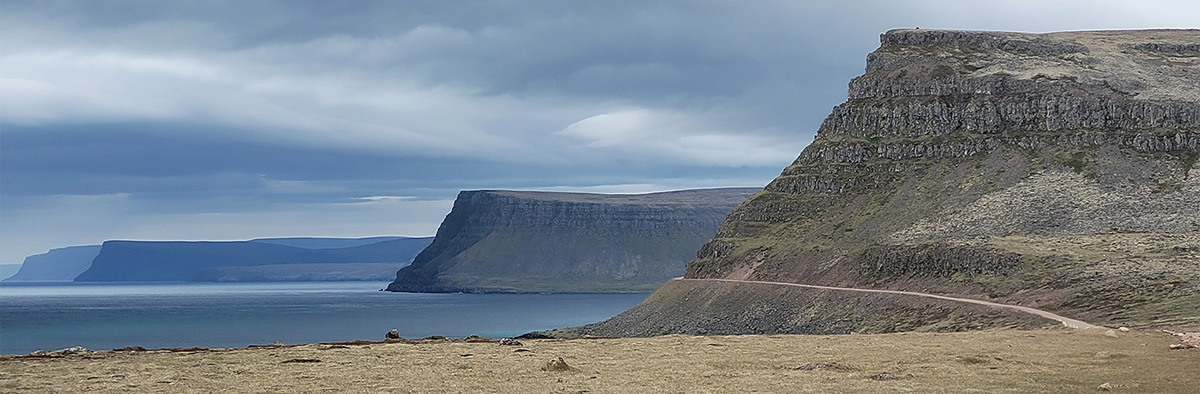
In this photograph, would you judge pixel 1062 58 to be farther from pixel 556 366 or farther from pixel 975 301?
pixel 556 366

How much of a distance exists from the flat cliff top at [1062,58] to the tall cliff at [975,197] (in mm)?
383

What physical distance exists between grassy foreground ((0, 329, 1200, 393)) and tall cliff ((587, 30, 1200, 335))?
47266 millimetres

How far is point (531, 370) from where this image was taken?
37562 mm

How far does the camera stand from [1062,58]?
577ft

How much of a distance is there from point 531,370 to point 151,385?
11.2 m

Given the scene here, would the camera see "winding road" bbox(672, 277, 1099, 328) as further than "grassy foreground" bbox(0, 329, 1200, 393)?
Yes

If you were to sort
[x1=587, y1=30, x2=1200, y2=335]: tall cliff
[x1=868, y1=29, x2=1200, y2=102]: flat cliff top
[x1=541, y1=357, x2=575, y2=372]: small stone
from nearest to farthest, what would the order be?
[x1=541, y1=357, x2=575, y2=372]: small stone < [x1=587, y1=30, x2=1200, y2=335]: tall cliff < [x1=868, y1=29, x2=1200, y2=102]: flat cliff top

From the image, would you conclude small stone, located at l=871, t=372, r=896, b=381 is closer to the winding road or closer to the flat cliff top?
the winding road

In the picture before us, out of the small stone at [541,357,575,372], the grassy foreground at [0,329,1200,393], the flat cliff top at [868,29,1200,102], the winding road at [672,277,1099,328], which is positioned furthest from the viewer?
the flat cliff top at [868,29,1200,102]

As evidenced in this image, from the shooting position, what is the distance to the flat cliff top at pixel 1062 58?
163m

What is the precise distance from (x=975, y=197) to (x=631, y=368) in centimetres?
11316

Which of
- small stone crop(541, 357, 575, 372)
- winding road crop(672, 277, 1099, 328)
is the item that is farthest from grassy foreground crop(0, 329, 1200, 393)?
winding road crop(672, 277, 1099, 328)

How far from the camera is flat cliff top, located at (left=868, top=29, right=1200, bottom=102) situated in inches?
6422

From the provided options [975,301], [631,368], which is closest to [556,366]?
[631,368]
